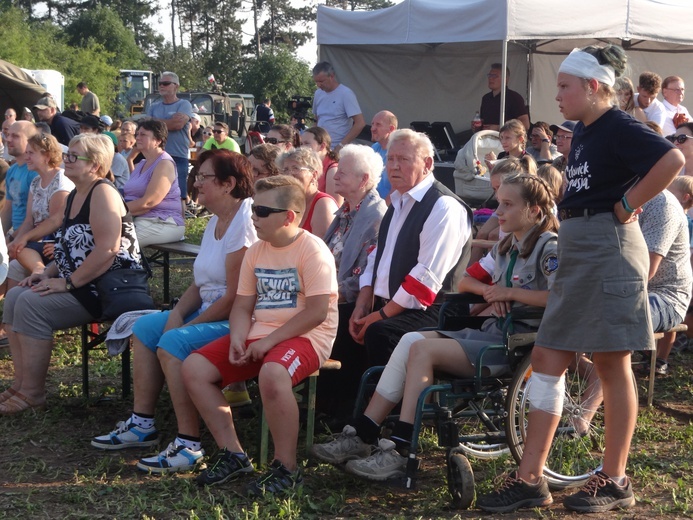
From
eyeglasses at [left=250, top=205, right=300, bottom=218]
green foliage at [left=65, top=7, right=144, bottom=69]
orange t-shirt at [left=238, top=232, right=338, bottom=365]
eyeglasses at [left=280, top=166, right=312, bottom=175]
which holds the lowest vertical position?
orange t-shirt at [left=238, top=232, right=338, bottom=365]

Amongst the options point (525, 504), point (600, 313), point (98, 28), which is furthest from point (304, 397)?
point (98, 28)

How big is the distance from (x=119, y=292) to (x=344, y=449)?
69.8 inches

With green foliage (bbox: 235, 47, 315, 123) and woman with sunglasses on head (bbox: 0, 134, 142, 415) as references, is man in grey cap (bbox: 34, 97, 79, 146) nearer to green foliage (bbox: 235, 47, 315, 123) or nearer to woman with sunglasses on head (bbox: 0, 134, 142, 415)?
woman with sunglasses on head (bbox: 0, 134, 142, 415)

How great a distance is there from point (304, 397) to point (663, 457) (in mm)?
1773

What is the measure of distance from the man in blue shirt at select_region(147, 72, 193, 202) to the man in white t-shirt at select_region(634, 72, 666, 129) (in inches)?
197

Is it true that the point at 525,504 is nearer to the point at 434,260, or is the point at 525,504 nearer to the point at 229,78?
the point at 434,260

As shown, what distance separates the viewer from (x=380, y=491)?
3.95 meters

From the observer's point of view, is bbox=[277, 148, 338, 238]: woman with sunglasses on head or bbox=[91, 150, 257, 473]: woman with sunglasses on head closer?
bbox=[91, 150, 257, 473]: woman with sunglasses on head

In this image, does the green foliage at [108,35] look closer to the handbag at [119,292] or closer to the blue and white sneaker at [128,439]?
the handbag at [119,292]

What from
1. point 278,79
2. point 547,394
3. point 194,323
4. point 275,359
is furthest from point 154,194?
point 278,79

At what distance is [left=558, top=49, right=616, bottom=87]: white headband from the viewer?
3.44 meters

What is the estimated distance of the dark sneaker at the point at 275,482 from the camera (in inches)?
150

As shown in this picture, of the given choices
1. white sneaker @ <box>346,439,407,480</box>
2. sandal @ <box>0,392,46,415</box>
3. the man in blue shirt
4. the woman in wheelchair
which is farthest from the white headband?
the man in blue shirt

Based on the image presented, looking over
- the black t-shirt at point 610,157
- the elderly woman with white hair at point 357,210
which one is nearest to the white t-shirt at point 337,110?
the elderly woman with white hair at point 357,210
